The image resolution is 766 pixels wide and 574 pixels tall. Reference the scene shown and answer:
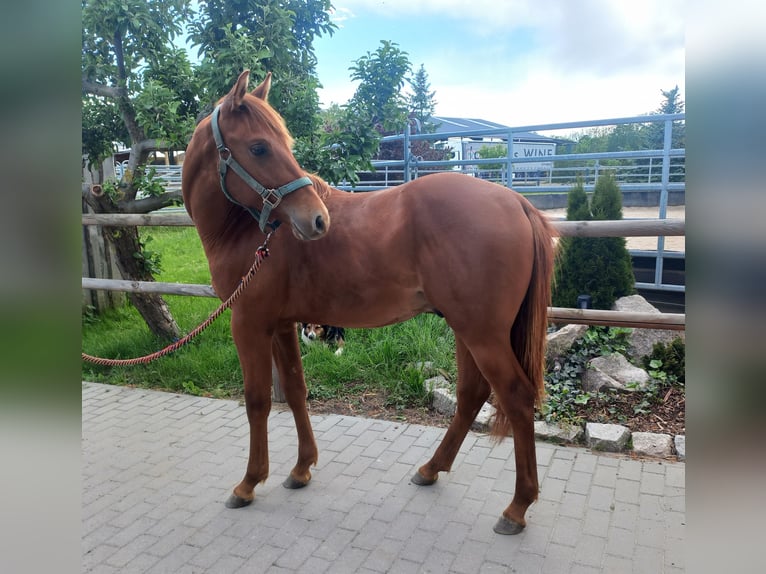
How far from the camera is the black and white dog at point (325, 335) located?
4.51 m

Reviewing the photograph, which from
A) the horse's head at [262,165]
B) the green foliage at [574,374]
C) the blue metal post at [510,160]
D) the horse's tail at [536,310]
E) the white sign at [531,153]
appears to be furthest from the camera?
the white sign at [531,153]

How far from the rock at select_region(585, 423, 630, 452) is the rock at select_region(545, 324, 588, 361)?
0.96 m

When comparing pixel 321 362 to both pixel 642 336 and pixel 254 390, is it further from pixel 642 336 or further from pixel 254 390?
pixel 642 336

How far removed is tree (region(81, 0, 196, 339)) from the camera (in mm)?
3916

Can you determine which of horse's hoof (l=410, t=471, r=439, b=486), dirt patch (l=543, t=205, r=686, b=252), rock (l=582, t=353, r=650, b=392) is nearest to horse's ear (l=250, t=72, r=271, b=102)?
horse's hoof (l=410, t=471, r=439, b=486)

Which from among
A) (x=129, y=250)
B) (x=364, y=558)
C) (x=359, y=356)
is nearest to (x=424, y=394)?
(x=359, y=356)

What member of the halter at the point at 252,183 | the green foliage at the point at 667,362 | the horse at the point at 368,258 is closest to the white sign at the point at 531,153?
the green foliage at the point at 667,362

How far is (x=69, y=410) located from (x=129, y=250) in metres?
4.81

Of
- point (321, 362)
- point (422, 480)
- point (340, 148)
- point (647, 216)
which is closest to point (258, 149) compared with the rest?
point (422, 480)

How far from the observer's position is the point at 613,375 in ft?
12.4

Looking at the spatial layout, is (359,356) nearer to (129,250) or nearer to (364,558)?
(364,558)

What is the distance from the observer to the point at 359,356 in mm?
4309

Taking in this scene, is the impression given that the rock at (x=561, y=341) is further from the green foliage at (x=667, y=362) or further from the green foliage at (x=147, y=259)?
the green foliage at (x=147, y=259)

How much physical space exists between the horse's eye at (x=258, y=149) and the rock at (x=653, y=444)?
2.65 metres
